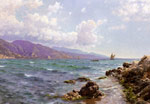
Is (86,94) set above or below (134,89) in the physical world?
below

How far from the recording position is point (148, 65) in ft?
78.4

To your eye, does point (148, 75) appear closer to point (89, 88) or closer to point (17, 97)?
point (89, 88)

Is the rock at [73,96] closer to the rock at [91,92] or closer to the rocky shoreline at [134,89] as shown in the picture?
the rocky shoreline at [134,89]

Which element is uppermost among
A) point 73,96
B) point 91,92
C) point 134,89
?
point 134,89

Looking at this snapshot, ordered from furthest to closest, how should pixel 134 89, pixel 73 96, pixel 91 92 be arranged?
pixel 134 89 → pixel 91 92 → pixel 73 96

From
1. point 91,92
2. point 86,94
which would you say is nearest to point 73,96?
point 86,94

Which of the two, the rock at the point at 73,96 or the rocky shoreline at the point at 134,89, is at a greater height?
the rocky shoreline at the point at 134,89

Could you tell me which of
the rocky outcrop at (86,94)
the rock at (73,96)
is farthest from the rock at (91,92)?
the rock at (73,96)

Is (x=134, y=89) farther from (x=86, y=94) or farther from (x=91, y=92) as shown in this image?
(x=86, y=94)

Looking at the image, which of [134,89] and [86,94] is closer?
[86,94]

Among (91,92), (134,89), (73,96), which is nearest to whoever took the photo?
(73,96)

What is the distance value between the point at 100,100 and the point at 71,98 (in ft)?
10.8

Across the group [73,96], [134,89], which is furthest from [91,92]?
[134,89]

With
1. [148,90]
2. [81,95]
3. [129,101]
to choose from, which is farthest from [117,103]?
[81,95]
